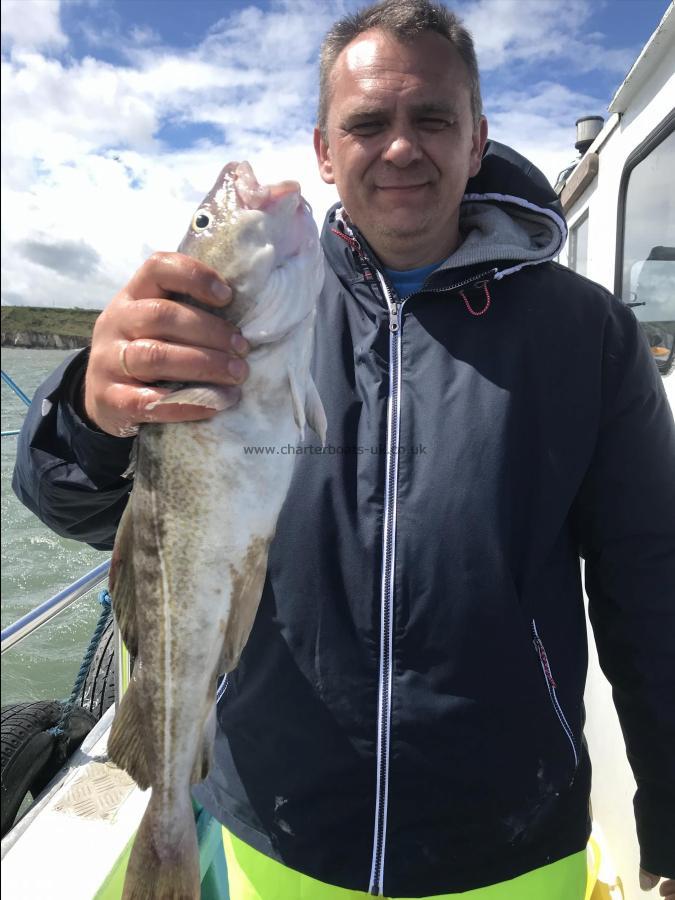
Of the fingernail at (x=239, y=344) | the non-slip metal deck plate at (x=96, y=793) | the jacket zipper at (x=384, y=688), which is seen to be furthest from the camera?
the non-slip metal deck plate at (x=96, y=793)

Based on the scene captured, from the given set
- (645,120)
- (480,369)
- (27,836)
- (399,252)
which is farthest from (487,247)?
A: (27,836)

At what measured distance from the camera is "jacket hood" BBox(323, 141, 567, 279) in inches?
81.3

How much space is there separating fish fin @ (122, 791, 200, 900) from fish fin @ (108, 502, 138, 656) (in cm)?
42

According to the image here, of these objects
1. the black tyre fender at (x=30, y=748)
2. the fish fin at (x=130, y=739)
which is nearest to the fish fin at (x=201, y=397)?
the fish fin at (x=130, y=739)

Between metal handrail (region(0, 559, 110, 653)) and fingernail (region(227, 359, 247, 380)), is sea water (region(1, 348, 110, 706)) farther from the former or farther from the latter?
fingernail (region(227, 359, 247, 380))

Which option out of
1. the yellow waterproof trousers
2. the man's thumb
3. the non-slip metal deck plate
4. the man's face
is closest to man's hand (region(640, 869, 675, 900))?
the man's thumb

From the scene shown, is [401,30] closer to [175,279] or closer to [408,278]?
[408,278]

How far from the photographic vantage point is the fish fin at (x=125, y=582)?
162cm

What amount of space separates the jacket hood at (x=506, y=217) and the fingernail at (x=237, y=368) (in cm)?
87

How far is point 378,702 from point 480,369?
103 cm

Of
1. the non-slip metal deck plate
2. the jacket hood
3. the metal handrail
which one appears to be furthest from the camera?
the non-slip metal deck plate

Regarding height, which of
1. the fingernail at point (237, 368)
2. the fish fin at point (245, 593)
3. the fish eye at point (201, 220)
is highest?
the fish eye at point (201, 220)

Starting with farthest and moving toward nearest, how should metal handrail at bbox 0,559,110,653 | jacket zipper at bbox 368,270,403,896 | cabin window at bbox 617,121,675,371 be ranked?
cabin window at bbox 617,121,675,371
metal handrail at bbox 0,559,110,653
jacket zipper at bbox 368,270,403,896

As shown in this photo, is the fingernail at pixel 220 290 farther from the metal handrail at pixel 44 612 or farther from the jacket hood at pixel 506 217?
the metal handrail at pixel 44 612
